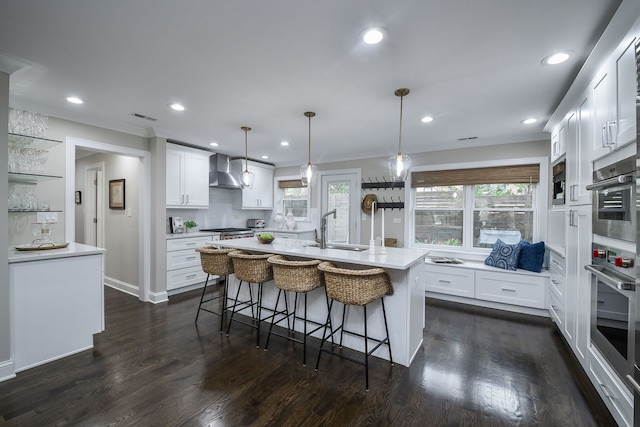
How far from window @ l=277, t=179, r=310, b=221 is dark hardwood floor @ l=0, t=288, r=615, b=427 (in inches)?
142

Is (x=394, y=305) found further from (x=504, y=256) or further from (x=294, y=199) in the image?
(x=294, y=199)

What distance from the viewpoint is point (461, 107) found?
295 centimetres

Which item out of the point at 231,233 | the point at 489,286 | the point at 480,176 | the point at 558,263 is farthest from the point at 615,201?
the point at 231,233

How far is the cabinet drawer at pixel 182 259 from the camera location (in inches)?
165

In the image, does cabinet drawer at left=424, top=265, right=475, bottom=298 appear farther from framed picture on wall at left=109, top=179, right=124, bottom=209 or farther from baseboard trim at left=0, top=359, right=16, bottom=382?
framed picture on wall at left=109, top=179, right=124, bottom=209

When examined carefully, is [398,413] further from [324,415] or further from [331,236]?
[331,236]

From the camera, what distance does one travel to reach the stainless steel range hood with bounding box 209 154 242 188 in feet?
16.9

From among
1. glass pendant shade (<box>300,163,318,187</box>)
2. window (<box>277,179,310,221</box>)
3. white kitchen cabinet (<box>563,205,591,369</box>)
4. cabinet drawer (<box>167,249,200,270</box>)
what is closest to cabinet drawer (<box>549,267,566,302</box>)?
white kitchen cabinet (<box>563,205,591,369</box>)

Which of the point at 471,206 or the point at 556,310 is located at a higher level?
the point at 471,206

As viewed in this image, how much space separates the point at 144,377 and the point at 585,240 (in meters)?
3.58

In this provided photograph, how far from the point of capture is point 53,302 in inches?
95.6

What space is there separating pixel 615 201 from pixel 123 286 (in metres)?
5.86

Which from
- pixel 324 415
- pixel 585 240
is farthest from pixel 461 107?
pixel 324 415

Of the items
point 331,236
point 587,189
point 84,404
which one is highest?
point 587,189
